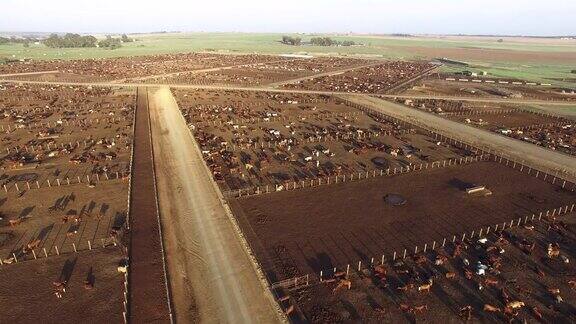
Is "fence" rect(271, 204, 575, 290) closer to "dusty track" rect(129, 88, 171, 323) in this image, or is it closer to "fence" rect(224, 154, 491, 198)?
"dusty track" rect(129, 88, 171, 323)

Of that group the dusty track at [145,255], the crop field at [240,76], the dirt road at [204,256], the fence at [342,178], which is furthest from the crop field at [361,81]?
the dusty track at [145,255]

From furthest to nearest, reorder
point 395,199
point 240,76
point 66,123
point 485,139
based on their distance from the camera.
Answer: point 240,76 → point 66,123 → point 485,139 → point 395,199

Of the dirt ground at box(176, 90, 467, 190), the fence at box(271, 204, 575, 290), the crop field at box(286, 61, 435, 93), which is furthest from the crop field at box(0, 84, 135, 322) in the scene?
the crop field at box(286, 61, 435, 93)

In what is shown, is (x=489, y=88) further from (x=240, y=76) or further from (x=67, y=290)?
(x=67, y=290)

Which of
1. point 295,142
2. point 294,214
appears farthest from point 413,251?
point 295,142

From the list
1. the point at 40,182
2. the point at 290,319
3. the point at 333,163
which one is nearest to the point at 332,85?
the point at 333,163

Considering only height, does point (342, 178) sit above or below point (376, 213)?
above
